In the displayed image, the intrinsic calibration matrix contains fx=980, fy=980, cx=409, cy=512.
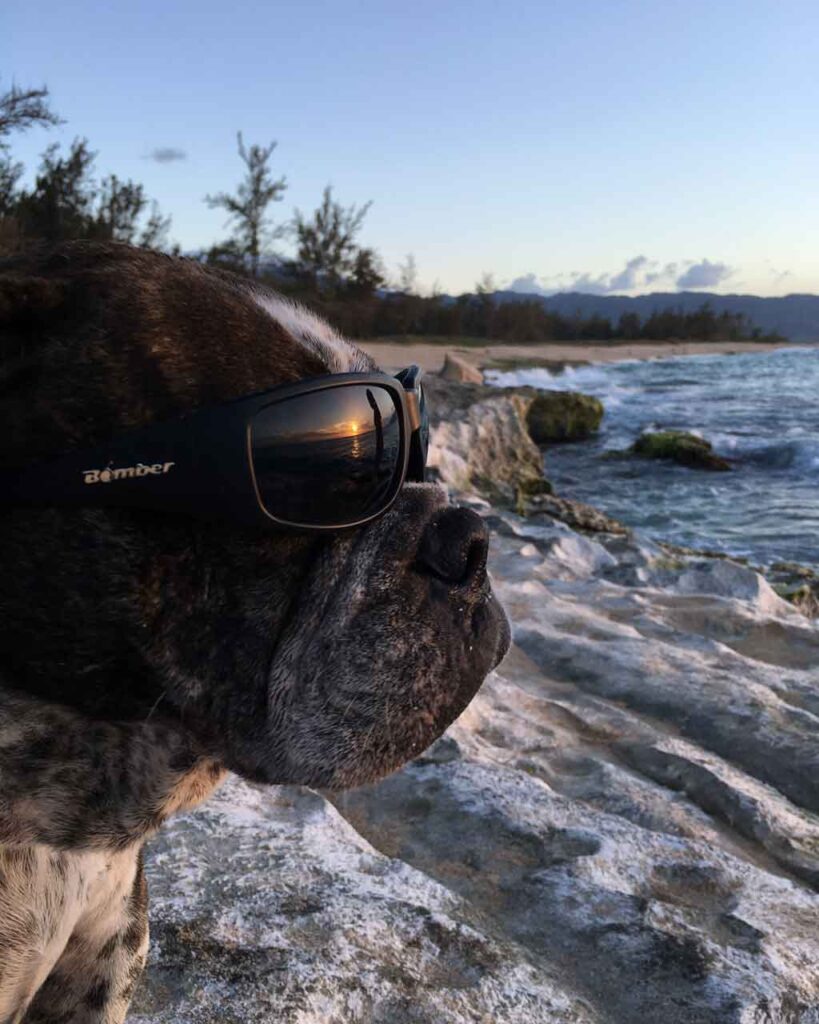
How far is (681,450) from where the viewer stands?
1330 cm

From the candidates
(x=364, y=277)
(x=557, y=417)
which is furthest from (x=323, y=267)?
(x=557, y=417)

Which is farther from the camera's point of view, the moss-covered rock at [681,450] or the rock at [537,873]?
the moss-covered rock at [681,450]

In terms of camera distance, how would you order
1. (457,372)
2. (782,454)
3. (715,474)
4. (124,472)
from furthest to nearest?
(457,372) → (782,454) → (715,474) → (124,472)

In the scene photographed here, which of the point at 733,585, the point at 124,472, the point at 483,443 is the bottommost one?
the point at 733,585

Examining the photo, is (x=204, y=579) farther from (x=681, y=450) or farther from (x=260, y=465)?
(x=681, y=450)

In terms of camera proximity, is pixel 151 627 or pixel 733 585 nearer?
pixel 151 627

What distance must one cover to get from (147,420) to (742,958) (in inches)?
68.1

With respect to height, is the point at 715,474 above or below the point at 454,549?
below

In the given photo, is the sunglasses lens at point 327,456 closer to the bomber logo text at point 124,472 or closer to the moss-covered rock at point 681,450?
the bomber logo text at point 124,472

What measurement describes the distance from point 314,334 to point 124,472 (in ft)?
1.61

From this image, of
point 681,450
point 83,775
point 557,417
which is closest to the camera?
point 83,775

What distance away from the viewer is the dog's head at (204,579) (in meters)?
1.53

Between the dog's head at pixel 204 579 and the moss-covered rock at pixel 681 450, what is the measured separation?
11.8 meters

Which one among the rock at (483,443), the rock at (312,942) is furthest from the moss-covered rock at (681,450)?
the rock at (312,942)
